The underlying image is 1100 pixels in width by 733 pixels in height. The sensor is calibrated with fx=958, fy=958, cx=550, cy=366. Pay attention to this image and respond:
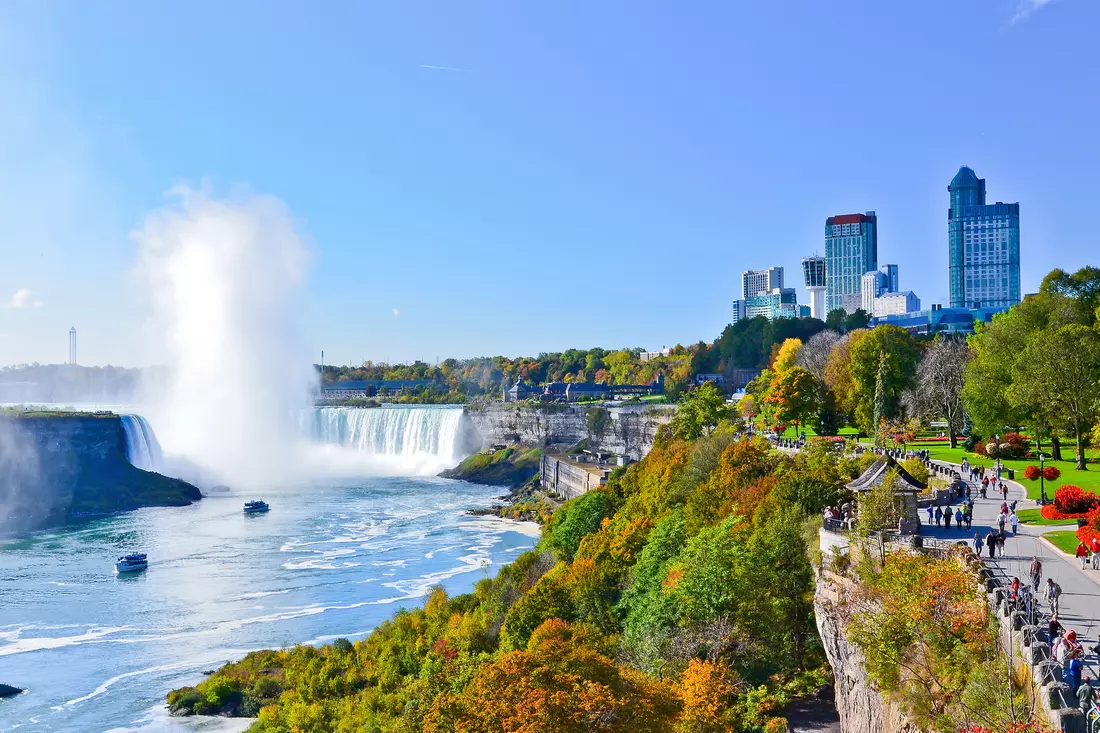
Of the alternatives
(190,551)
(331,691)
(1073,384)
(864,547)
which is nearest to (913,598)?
(864,547)

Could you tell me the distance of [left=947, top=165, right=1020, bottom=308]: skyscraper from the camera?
161m

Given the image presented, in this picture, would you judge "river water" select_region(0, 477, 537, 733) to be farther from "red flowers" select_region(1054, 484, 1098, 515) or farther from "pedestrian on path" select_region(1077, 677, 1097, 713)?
"pedestrian on path" select_region(1077, 677, 1097, 713)

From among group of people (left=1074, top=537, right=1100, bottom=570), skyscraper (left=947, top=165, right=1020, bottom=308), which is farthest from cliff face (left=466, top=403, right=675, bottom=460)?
skyscraper (left=947, top=165, right=1020, bottom=308)

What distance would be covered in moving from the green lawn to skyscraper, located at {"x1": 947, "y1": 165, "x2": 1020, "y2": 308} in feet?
460

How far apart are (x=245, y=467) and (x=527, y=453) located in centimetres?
2222

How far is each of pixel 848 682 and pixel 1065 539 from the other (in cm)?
571

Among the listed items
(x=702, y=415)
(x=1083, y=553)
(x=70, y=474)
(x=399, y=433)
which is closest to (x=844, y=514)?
(x=1083, y=553)

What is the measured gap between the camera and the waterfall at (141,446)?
64438 mm

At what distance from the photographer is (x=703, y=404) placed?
40.3 meters

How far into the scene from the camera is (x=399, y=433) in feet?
262

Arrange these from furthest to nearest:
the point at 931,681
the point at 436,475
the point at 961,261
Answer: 1. the point at 961,261
2. the point at 436,475
3. the point at 931,681

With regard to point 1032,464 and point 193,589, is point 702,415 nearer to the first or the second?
point 1032,464

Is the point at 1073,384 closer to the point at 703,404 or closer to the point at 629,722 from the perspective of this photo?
the point at 703,404

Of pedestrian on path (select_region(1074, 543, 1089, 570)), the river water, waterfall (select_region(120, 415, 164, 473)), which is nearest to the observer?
pedestrian on path (select_region(1074, 543, 1089, 570))
